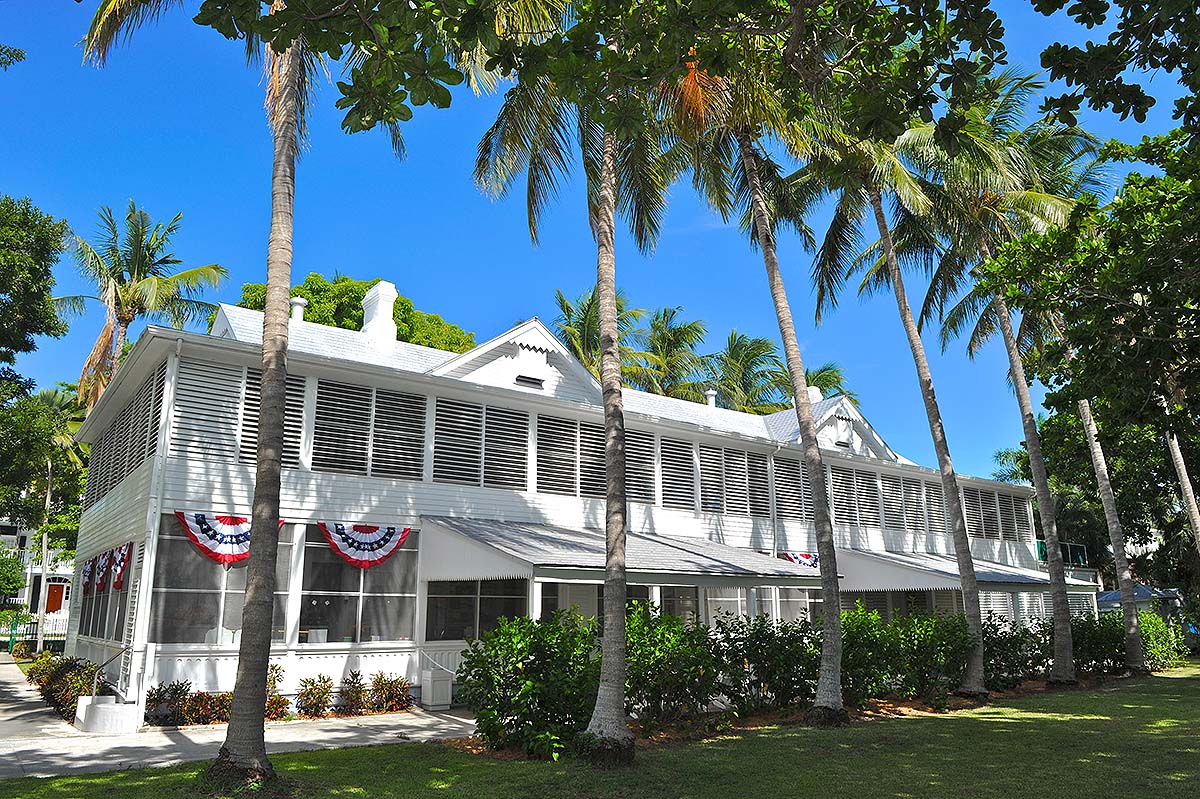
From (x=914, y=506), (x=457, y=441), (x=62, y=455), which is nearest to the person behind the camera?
(x=457, y=441)

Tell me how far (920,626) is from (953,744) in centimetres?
459

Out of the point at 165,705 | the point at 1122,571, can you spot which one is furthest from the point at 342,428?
the point at 1122,571

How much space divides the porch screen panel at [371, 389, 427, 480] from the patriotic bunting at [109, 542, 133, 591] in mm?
4259

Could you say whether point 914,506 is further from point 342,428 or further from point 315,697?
point 315,697

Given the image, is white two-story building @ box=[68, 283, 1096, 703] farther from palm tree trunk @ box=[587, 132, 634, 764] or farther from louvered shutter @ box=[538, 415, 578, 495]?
palm tree trunk @ box=[587, 132, 634, 764]

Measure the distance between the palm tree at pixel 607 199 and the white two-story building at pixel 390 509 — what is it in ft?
8.12

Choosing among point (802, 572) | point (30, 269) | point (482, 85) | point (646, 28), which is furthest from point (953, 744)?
point (30, 269)

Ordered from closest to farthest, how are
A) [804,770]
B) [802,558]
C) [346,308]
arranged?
[804,770] → [802,558] → [346,308]

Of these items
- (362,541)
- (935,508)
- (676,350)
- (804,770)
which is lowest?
(804,770)

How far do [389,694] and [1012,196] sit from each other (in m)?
16.7

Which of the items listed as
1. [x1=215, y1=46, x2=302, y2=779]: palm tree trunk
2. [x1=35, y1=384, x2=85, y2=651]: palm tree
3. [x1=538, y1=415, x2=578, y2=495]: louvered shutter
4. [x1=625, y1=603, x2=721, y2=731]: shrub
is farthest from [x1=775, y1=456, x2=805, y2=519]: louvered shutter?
[x1=35, y1=384, x2=85, y2=651]: palm tree

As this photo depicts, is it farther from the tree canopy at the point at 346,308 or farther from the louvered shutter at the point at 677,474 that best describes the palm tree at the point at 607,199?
the tree canopy at the point at 346,308

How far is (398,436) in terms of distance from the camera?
15.1 m

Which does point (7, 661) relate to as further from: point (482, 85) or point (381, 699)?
point (482, 85)
